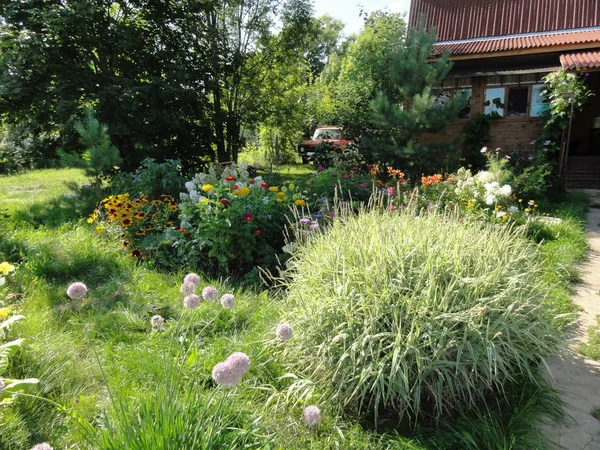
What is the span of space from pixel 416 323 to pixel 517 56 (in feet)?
35.0

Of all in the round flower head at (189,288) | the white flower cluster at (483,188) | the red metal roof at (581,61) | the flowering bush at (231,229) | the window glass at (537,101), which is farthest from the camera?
the window glass at (537,101)

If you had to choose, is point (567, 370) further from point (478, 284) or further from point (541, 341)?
point (478, 284)

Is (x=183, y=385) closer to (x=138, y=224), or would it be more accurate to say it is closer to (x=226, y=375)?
(x=226, y=375)

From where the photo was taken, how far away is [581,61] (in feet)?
28.1

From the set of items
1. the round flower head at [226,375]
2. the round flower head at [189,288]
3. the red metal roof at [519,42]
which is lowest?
the round flower head at [226,375]

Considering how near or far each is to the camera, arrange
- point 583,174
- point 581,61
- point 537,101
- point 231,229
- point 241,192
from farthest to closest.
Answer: point 537,101
point 583,174
point 581,61
point 241,192
point 231,229

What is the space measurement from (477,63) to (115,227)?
32.9 ft

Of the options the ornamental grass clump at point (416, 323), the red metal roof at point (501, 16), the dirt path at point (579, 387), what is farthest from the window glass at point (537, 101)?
Result: the ornamental grass clump at point (416, 323)

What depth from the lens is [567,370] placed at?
8.79ft

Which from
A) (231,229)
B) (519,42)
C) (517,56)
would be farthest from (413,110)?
(231,229)

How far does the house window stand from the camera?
34.1ft

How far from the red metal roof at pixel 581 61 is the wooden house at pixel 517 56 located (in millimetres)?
19

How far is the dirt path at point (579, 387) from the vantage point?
80.2 inches

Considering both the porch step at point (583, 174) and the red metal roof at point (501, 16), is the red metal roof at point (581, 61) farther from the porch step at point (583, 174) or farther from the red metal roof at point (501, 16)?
the porch step at point (583, 174)
